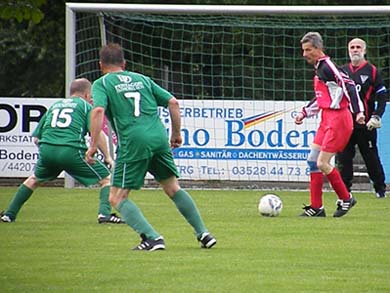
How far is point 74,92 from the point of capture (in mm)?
14344

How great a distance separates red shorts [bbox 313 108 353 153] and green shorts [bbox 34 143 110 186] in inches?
95.0

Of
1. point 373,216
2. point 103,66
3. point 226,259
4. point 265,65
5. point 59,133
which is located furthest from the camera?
point 265,65

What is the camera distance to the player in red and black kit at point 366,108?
1714 cm

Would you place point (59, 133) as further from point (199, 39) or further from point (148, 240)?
point (199, 39)

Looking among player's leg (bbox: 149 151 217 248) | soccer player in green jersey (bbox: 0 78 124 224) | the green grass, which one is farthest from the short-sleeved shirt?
player's leg (bbox: 149 151 217 248)

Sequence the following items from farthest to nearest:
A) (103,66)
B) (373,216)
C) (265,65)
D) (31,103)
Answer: (265,65), (31,103), (373,216), (103,66)

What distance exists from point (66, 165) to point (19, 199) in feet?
2.12

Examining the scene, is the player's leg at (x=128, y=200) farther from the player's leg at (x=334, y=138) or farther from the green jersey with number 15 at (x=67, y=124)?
the player's leg at (x=334, y=138)

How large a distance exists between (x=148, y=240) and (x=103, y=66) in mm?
1530

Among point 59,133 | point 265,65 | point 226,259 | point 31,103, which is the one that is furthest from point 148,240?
point 265,65

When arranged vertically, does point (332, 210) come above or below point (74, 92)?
below

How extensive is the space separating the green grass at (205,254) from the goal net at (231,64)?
373 cm

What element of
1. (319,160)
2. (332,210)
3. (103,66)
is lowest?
(332,210)

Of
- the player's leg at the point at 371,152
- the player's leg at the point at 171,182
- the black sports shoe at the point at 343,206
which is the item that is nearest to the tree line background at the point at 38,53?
the player's leg at the point at 371,152
